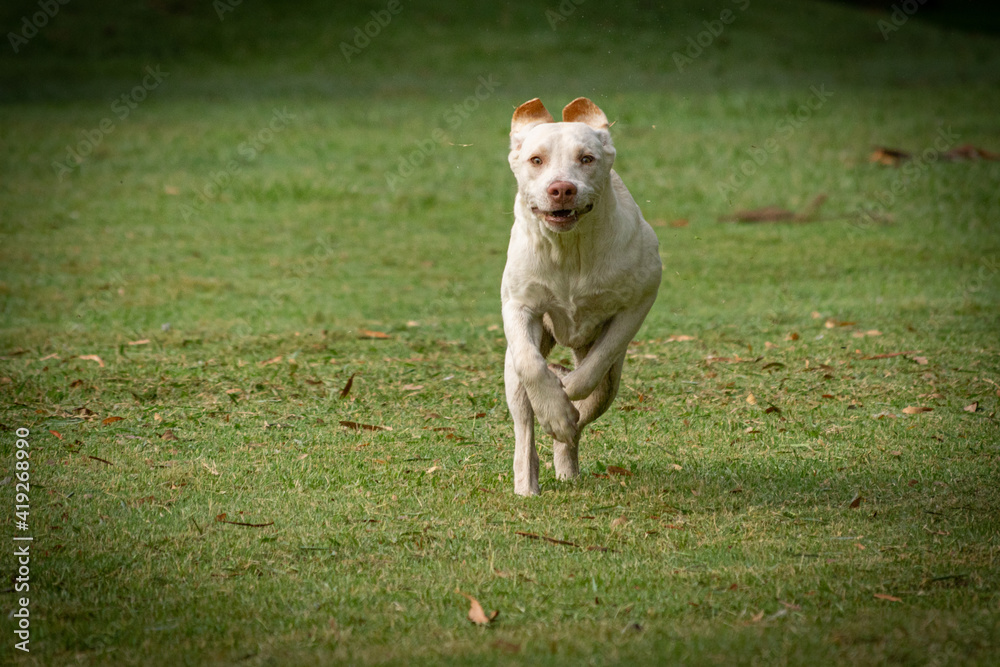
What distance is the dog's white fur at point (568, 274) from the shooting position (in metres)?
5.82

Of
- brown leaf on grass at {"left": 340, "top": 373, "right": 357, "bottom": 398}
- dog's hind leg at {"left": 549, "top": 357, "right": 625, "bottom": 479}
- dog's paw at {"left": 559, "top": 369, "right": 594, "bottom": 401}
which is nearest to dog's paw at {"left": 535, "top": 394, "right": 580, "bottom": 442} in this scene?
dog's paw at {"left": 559, "top": 369, "right": 594, "bottom": 401}

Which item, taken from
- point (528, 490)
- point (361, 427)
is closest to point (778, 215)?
point (361, 427)

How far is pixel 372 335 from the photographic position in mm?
11227

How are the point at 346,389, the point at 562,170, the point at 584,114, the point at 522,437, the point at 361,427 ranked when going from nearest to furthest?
1. the point at 562,170
2. the point at 522,437
3. the point at 584,114
4. the point at 361,427
5. the point at 346,389

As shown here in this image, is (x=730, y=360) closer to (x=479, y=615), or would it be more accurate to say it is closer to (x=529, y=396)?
(x=529, y=396)

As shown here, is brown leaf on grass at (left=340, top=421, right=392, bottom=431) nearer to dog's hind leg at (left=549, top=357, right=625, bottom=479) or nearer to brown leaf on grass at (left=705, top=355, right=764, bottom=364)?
dog's hind leg at (left=549, top=357, right=625, bottom=479)

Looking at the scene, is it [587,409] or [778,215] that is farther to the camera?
[778,215]

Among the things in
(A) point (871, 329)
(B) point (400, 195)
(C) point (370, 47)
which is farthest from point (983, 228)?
(C) point (370, 47)

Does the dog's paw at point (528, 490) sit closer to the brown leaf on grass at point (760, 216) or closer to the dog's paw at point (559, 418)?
the dog's paw at point (559, 418)

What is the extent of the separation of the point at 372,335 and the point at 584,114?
523 cm

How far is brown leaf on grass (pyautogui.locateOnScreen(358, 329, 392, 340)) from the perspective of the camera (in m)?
11.1

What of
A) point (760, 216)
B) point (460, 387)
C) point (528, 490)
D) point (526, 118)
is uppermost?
point (760, 216)


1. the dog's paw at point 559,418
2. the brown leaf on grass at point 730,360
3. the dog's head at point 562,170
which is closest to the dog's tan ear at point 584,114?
the dog's head at point 562,170

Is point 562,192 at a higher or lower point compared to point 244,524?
higher
